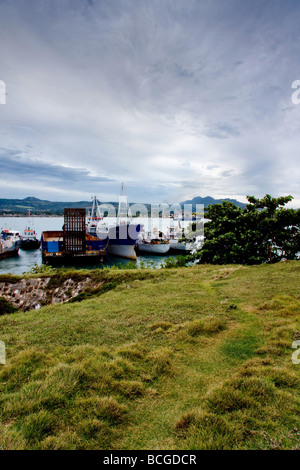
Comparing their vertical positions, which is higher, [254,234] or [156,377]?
[254,234]

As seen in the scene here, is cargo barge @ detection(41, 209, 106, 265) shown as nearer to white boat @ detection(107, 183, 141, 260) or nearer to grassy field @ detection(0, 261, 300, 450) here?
white boat @ detection(107, 183, 141, 260)

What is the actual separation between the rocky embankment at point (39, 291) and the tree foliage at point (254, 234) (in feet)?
29.0

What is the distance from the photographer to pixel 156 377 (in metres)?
4.51

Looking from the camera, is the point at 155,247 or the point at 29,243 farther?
the point at 29,243

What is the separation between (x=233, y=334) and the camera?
604 cm

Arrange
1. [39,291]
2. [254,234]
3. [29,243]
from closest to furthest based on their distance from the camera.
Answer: [39,291] < [254,234] < [29,243]

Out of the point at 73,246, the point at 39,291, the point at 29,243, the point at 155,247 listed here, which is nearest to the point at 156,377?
the point at 39,291

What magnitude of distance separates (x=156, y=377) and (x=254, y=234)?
1427cm

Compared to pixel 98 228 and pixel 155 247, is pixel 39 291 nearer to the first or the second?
pixel 155 247

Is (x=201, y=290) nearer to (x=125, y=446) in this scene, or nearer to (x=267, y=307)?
(x=267, y=307)
